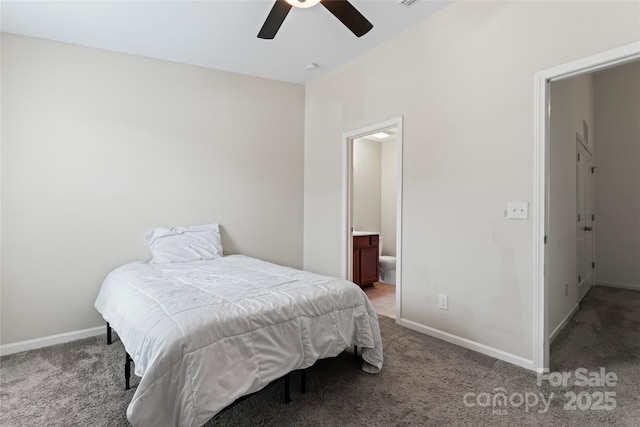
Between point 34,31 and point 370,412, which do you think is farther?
point 34,31

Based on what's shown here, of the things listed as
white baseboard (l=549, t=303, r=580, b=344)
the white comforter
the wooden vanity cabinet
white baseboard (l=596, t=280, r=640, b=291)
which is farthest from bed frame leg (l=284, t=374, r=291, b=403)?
white baseboard (l=596, t=280, r=640, b=291)

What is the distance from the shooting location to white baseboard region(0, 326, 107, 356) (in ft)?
8.35

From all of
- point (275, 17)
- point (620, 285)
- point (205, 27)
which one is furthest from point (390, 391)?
point (620, 285)

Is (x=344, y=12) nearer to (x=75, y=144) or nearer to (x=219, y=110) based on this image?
(x=219, y=110)

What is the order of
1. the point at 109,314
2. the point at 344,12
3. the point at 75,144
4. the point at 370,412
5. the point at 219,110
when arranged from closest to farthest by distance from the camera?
the point at 370,412
the point at 344,12
the point at 109,314
the point at 75,144
the point at 219,110

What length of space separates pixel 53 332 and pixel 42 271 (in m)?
0.54

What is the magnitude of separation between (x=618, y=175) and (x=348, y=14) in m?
4.72

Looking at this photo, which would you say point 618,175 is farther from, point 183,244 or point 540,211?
point 183,244

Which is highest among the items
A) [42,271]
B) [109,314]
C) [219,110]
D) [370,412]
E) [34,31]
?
[34,31]

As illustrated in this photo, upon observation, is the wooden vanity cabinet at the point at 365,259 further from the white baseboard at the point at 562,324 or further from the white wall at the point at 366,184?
the white baseboard at the point at 562,324

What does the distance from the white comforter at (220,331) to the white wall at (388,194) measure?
324cm

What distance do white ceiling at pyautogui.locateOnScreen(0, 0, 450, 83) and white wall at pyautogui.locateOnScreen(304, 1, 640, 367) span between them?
12.2 inches

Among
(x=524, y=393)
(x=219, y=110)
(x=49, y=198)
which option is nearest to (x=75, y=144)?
(x=49, y=198)

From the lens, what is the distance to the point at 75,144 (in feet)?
9.21
